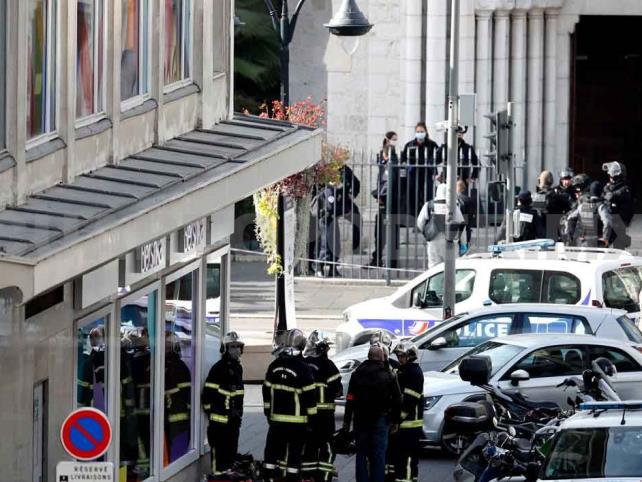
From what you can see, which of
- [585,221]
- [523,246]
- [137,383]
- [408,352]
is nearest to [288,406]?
[408,352]

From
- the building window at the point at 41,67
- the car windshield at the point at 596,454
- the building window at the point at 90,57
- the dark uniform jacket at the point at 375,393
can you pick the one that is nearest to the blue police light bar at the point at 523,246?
the dark uniform jacket at the point at 375,393

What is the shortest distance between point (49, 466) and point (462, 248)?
697 inches

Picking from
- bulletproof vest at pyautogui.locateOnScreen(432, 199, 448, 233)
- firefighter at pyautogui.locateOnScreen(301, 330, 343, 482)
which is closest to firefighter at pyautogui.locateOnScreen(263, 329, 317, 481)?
firefighter at pyautogui.locateOnScreen(301, 330, 343, 482)

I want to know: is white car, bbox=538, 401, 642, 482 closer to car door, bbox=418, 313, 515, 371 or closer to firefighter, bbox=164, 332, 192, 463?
firefighter, bbox=164, 332, 192, 463

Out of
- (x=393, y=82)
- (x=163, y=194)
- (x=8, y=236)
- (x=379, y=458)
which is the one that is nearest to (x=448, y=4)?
(x=393, y=82)

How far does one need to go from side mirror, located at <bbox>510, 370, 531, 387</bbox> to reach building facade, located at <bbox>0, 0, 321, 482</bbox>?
3016 mm

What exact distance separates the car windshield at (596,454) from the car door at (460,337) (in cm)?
721

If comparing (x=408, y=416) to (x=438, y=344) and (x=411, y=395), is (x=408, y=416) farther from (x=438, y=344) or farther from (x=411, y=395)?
(x=438, y=344)

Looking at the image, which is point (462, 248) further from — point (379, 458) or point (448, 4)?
point (379, 458)

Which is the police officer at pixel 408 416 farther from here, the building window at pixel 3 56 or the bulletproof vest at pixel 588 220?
the bulletproof vest at pixel 588 220

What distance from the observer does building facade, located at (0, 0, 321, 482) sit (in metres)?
14.4

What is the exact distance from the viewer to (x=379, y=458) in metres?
18.7

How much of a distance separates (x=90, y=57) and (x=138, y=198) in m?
2.21

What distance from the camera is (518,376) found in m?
20.0
